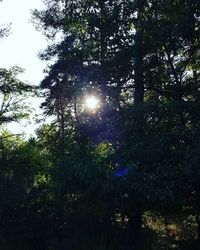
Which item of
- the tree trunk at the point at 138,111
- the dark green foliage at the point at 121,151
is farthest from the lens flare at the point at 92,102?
the tree trunk at the point at 138,111

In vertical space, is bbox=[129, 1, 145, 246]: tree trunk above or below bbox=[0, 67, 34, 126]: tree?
below

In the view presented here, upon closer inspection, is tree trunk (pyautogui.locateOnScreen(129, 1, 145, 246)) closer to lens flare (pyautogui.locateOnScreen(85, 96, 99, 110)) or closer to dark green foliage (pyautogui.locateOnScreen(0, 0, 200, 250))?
dark green foliage (pyautogui.locateOnScreen(0, 0, 200, 250))

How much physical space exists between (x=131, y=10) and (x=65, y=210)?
7.71 meters

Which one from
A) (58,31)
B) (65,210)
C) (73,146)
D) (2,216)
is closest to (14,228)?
(2,216)

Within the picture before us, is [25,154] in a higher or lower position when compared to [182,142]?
higher

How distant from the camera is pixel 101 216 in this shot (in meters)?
16.5

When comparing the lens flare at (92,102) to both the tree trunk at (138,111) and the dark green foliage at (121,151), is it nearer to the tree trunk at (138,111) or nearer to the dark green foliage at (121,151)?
the dark green foliage at (121,151)

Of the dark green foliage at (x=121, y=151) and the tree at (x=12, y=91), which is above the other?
the tree at (x=12, y=91)

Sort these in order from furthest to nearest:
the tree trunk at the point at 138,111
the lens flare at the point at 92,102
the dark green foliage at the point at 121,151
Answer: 1. the lens flare at the point at 92,102
2. the tree trunk at the point at 138,111
3. the dark green foliage at the point at 121,151

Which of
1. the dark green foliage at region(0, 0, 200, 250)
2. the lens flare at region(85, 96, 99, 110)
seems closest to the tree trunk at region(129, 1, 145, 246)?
the dark green foliage at region(0, 0, 200, 250)

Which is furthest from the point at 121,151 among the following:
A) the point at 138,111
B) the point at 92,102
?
the point at 92,102

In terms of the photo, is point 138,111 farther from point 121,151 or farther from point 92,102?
point 92,102

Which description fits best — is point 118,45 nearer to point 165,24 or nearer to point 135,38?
point 135,38

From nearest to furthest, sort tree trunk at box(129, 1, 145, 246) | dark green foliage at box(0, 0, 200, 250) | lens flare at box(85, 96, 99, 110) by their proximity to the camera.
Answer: dark green foliage at box(0, 0, 200, 250), tree trunk at box(129, 1, 145, 246), lens flare at box(85, 96, 99, 110)
